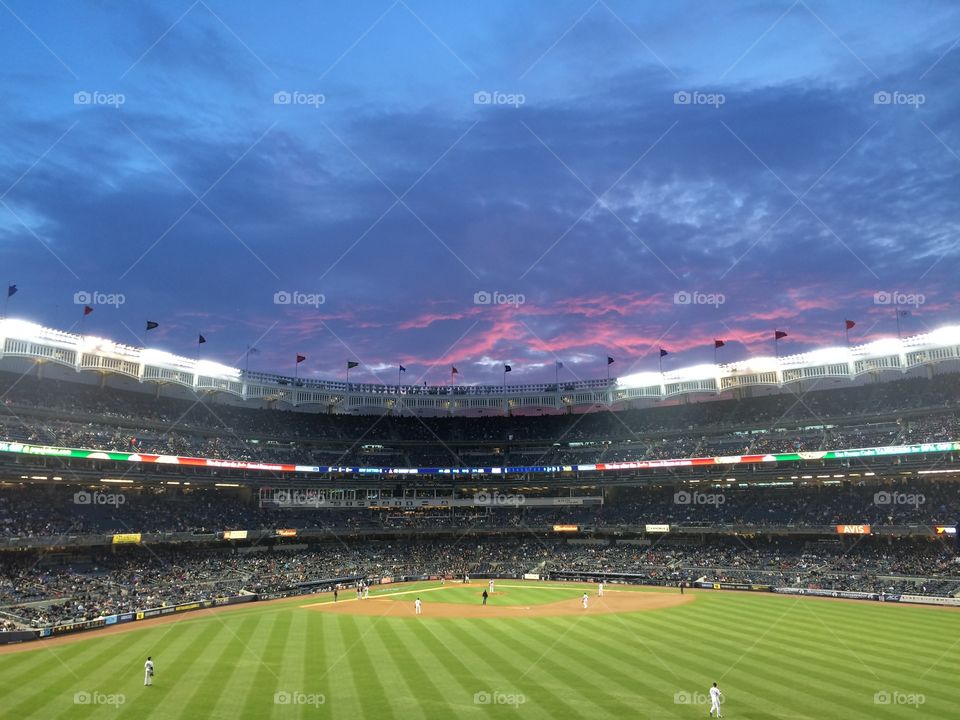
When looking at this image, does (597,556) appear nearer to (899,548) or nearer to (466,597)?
(466,597)

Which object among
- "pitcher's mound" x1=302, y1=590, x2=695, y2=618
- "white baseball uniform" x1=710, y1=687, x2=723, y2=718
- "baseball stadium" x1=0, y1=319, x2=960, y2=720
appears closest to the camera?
"white baseball uniform" x1=710, y1=687, x2=723, y2=718

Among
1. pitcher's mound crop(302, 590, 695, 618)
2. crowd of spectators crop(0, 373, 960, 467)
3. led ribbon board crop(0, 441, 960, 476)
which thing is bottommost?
pitcher's mound crop(302, 590, 695, 618)

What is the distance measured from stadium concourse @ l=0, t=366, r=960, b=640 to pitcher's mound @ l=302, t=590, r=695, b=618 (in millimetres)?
10091

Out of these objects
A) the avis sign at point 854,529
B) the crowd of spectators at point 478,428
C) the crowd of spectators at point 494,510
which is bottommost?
the avis sign at point 854,529

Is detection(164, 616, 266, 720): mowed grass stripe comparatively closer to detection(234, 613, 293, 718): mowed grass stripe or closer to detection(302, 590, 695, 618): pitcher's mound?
detection(234, 613, 293, 718): mowed grass stripe

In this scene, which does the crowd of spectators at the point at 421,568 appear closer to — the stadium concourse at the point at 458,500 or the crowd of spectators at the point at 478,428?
the stadium concourse at the point at 458,500

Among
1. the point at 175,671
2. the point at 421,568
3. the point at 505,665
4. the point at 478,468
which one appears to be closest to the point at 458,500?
the point at 478,468

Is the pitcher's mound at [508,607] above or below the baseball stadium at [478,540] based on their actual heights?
below

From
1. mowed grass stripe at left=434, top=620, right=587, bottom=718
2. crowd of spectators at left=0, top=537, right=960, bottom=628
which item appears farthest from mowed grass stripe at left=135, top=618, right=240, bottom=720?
mowed grass stripe at left=434, top=620, right=587, bottom=718

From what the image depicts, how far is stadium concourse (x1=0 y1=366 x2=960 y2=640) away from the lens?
2020 inches

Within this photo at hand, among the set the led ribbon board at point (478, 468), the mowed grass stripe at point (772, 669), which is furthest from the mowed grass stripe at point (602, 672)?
the led ribbon board at point (478, 468)

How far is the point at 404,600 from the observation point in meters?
52.9

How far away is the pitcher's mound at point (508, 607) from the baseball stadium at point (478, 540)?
551 mm

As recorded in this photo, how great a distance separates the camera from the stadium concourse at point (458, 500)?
168ft
